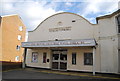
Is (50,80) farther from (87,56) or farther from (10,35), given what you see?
(10,35)

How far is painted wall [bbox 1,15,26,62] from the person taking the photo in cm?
2401

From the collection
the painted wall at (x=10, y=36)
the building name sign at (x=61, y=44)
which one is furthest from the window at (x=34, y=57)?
the painted wall at (x=10, y=36)

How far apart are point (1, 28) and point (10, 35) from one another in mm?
3467

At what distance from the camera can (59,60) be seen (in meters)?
14.0

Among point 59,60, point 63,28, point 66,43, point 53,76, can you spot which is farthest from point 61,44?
point 53,76

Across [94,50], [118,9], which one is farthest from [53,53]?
[118,9]

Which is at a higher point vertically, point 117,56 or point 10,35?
point 10,35

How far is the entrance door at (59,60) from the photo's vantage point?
45.3 ft

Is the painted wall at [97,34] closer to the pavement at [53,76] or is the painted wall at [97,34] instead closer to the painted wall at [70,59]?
the painted wall at [70,59]

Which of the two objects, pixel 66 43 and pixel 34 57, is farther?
pixel 34 57

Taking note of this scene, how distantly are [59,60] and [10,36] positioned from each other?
1727 centimetres

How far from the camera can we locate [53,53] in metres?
14.8

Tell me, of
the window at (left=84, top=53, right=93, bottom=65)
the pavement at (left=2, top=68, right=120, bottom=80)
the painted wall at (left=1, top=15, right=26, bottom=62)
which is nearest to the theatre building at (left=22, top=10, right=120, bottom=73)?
the window at (left=84, top=53, right=93, bottom=65)

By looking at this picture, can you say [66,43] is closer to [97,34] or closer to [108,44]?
[97,34]
